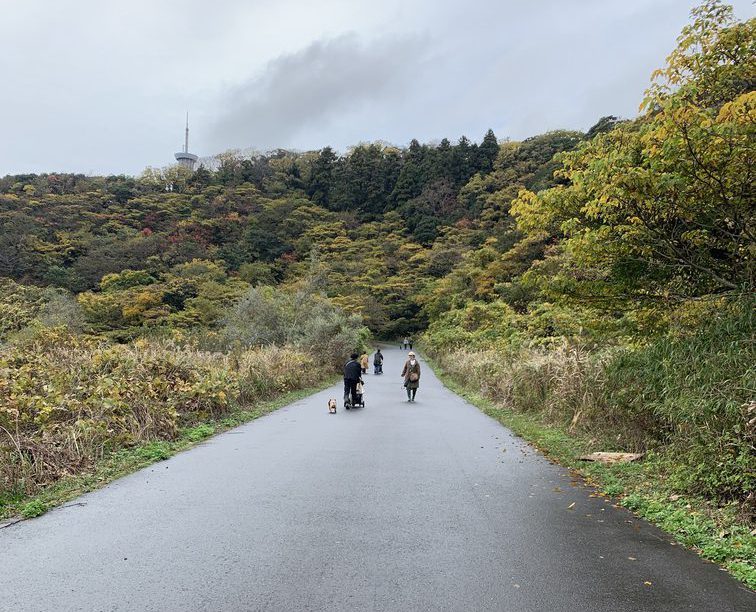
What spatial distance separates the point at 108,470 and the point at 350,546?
14.5 ft

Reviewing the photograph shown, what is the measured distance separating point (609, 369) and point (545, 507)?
376 cm

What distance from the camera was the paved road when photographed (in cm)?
345

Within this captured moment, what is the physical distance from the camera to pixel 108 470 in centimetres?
702

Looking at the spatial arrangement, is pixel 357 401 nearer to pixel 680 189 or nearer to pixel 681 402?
pixel 681 402

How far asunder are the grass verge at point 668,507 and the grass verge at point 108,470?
6319mm

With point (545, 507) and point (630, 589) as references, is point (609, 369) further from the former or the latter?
point (630, 589)

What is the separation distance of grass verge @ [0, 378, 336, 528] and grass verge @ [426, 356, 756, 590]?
6.32 m

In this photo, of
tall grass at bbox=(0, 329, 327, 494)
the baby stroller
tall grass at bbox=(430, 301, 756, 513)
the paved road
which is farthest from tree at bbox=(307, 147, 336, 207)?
the paved road

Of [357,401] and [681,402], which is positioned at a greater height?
[681,402]

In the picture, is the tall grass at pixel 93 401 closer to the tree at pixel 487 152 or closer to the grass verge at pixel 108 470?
the grass verge at pixel 108 470

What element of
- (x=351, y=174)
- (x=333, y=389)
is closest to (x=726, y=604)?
(x=333, y=389)

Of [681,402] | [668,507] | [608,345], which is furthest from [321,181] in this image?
[668,507]

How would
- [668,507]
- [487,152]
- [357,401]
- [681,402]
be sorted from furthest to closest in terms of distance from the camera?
[487,152] < [357,401] < [681,402] < [668,507]

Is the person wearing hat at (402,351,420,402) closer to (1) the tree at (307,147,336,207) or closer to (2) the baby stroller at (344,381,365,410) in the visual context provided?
(2) the baby stroller at (344,381,365,410)
